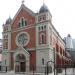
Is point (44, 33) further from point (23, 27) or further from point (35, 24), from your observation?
point (23, 27)

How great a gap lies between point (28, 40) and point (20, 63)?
5.01m

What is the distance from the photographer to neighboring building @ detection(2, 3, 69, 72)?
41.2m

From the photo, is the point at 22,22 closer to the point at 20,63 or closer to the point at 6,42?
the point at 6,42

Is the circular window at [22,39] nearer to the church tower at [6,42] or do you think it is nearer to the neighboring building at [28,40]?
the neighboring building at [28,40]

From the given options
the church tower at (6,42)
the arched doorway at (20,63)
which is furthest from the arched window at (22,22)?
the arched doorway at (20,63)

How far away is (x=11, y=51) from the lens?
4622 cm

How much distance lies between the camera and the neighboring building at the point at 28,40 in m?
41.2

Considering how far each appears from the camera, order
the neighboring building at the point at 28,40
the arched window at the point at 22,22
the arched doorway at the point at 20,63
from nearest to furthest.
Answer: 1. the neighboring building at the point at 28,40
2. the arched doorway at the point at 20,63
3. the arched window at the point at 22,22

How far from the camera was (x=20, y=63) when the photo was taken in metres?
44.4

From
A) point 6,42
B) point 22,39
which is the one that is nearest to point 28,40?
point 22,39

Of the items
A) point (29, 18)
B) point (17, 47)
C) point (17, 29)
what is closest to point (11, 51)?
point (17, 47)

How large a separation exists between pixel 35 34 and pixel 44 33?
2.20 metres

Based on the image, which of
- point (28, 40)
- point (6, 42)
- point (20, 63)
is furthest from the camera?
point (6, 42)

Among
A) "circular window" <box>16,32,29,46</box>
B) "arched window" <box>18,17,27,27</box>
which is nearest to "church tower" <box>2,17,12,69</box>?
"circular window" <box>16,32,29,46</box>
